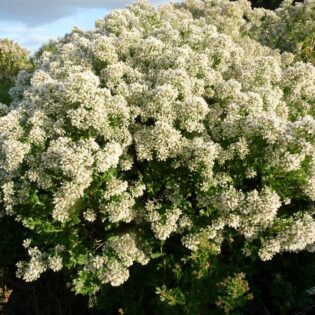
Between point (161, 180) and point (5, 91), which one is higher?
point (5, 91)

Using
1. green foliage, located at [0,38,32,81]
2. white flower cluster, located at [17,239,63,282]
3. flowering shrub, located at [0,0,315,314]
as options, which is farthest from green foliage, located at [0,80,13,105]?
white flower cluster, located at [17,239,63,282]

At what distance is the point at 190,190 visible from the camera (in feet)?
23.0

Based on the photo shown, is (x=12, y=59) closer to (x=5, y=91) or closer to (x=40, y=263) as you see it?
(x=5, y=91)

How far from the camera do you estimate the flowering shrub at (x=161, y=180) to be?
6.54 metres

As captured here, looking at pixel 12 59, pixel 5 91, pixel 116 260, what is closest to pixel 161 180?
pixel 116 260

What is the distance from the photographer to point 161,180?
7121 millimetres

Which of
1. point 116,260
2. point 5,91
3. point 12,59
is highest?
point 12,59

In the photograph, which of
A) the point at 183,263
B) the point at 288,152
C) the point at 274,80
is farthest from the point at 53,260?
the point at 274,80

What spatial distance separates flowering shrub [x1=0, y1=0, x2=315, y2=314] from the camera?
257 inches

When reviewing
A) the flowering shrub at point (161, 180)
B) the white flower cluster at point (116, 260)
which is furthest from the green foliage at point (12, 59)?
the white flower cluster at point (116, 260)

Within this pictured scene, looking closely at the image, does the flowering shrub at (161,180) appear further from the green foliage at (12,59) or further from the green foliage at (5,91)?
the green foliage at (12,59)

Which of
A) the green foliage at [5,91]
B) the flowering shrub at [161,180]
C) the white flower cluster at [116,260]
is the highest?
the green foliage at [5,91]

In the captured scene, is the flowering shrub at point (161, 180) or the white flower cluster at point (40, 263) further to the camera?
the white flower cluster at point (40, 263)

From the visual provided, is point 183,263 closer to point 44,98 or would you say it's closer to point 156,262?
point 156,262
